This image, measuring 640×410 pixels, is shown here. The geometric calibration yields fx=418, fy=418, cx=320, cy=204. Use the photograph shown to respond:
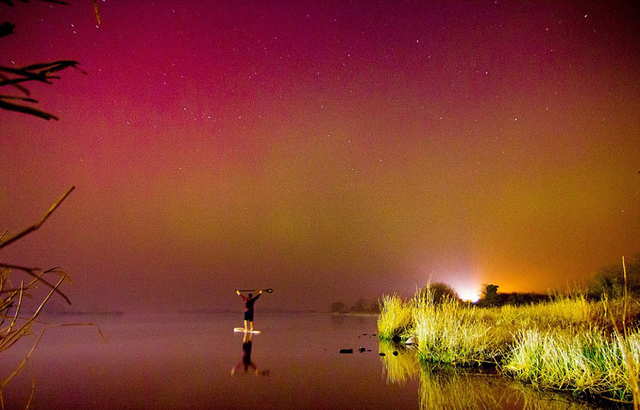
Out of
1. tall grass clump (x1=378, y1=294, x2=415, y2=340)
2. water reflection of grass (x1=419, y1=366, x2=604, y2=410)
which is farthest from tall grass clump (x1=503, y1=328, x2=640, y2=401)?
tall grass clump (x1=378, y1=294, x2=415, y2=340)

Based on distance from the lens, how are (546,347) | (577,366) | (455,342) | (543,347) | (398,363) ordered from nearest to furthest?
1. (577,366)
2. (546,347)
3. (543,347)
4. (455,342)
5. (398,363)

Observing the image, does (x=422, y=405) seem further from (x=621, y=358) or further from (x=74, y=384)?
(x=74, y=384)

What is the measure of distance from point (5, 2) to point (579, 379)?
842cm

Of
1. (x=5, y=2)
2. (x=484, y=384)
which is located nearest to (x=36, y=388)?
(x=484, y=384)

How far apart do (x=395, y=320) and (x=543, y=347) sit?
8986 mm

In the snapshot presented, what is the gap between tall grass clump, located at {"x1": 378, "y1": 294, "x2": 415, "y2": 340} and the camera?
16484 millimetres

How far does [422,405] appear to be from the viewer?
641cm

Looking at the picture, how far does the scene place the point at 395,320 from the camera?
1666 centimetres

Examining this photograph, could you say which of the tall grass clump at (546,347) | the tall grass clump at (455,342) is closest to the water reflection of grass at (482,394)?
the tall grass clump at (546,347)

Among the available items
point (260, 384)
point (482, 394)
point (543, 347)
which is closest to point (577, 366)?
point (543, 347)

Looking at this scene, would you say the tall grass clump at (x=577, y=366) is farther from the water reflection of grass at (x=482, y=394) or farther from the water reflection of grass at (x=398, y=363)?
the water reflection of grass at (x=398, y=363)

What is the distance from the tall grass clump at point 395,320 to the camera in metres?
16.5

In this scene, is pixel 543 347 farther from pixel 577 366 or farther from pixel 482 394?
pixel 482 394

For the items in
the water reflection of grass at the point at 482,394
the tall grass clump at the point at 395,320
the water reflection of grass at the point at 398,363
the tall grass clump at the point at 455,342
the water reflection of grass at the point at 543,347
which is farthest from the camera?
the tall grass clump at the point at 395,320
